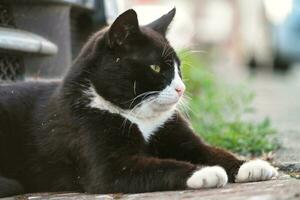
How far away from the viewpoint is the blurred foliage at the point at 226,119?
5.00 meters

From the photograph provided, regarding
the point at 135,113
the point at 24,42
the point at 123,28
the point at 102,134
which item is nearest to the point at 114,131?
the point at 102,134

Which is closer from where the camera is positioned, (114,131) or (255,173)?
(255,173)

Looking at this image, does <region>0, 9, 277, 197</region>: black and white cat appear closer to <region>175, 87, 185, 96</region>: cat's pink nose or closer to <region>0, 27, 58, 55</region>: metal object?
<region>175, 87, 185, 96</region>: cat's pink nose

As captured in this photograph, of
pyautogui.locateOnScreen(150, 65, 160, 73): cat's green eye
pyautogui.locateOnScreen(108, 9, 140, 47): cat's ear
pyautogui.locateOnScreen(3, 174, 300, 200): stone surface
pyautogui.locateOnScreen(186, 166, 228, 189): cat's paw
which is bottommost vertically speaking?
pyautogui.locateOnScreen(3, 174, 300, 200): stone surface

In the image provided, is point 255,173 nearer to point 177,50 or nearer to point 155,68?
point 155,68

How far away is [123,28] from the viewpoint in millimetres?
3592

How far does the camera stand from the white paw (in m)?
3.52

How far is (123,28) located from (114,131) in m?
0.54

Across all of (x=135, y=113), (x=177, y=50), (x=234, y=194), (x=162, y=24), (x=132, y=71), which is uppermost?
(x=162, y=24)

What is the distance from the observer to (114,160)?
3.46 metres

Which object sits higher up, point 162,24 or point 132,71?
point 162,24

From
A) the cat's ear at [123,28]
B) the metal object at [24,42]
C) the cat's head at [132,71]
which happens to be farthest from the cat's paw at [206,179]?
the metal object at [24,42]

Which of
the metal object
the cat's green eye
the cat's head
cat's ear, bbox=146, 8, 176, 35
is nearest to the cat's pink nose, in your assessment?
the cat's head

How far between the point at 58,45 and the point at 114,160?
240cm
